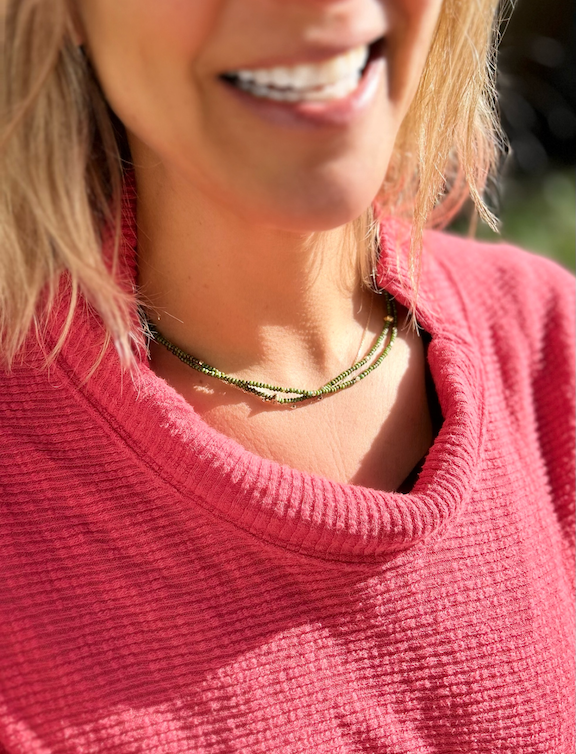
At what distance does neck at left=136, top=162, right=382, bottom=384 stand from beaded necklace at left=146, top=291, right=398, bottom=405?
12 millimetres

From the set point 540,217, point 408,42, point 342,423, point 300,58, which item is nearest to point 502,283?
point 342,423

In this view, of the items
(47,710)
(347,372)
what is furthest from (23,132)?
(47,710)

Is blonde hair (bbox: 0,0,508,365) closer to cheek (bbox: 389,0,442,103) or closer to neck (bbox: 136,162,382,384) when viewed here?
neck (bbox: 136,162,382,384)

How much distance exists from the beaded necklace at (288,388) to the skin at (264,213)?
0.4 inches

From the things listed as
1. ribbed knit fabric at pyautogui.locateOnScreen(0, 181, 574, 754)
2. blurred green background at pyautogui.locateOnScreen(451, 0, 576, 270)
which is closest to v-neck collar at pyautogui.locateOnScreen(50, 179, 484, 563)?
ribbed knit fabric at pyautogui.locateOnScreen(0, 181, 574, 754)

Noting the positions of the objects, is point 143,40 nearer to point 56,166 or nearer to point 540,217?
point 56,166

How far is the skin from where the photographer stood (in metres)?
0.76

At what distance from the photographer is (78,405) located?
3.06 feet

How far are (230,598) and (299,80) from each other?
547 millimetres

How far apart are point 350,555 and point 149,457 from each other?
0.25 m

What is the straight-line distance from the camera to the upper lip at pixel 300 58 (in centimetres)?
76

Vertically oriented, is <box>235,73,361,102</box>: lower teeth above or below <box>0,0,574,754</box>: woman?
above

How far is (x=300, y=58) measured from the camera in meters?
0.77

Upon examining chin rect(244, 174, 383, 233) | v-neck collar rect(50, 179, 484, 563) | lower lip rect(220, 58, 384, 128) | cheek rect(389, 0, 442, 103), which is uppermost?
cheek rect(389, 0, 442, 103)
